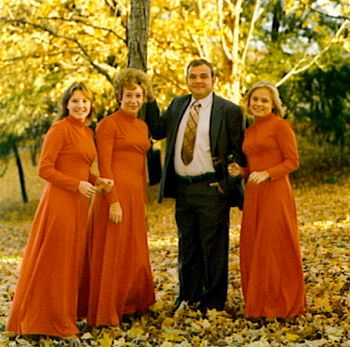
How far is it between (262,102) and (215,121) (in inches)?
16.1

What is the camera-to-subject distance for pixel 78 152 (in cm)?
490


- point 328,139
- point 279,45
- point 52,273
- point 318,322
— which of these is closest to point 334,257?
point 318,322

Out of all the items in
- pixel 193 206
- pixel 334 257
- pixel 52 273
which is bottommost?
pixel 334 257

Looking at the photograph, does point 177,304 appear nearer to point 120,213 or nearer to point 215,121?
point 120,213

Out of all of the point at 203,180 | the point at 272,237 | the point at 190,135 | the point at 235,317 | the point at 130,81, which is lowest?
the point at 235,317

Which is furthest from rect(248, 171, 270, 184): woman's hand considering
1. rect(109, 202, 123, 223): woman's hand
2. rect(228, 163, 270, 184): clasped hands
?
rect(109, 202, 123, 223): woman's hand

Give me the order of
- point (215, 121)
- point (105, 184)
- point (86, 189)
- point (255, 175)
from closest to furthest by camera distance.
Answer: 1. point (86, 189)
2. point (105, 184)
3. point (255, 175)
4. point (215, 121)

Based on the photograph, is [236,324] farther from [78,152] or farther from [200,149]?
[78,152]

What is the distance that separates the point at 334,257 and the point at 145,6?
3.67 metres

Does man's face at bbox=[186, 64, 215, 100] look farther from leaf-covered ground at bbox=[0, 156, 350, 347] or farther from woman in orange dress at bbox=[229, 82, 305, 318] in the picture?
leaf-covered ground at bbox=[0, 156, 350, 347]

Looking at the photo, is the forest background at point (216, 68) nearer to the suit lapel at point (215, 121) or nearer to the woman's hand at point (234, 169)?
the woman's hand at point (234, 169)

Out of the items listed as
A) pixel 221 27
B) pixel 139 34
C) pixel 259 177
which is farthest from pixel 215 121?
pixel 221 27

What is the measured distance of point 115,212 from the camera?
5082 millimetres

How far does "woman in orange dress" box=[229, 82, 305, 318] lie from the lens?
17.2ft
